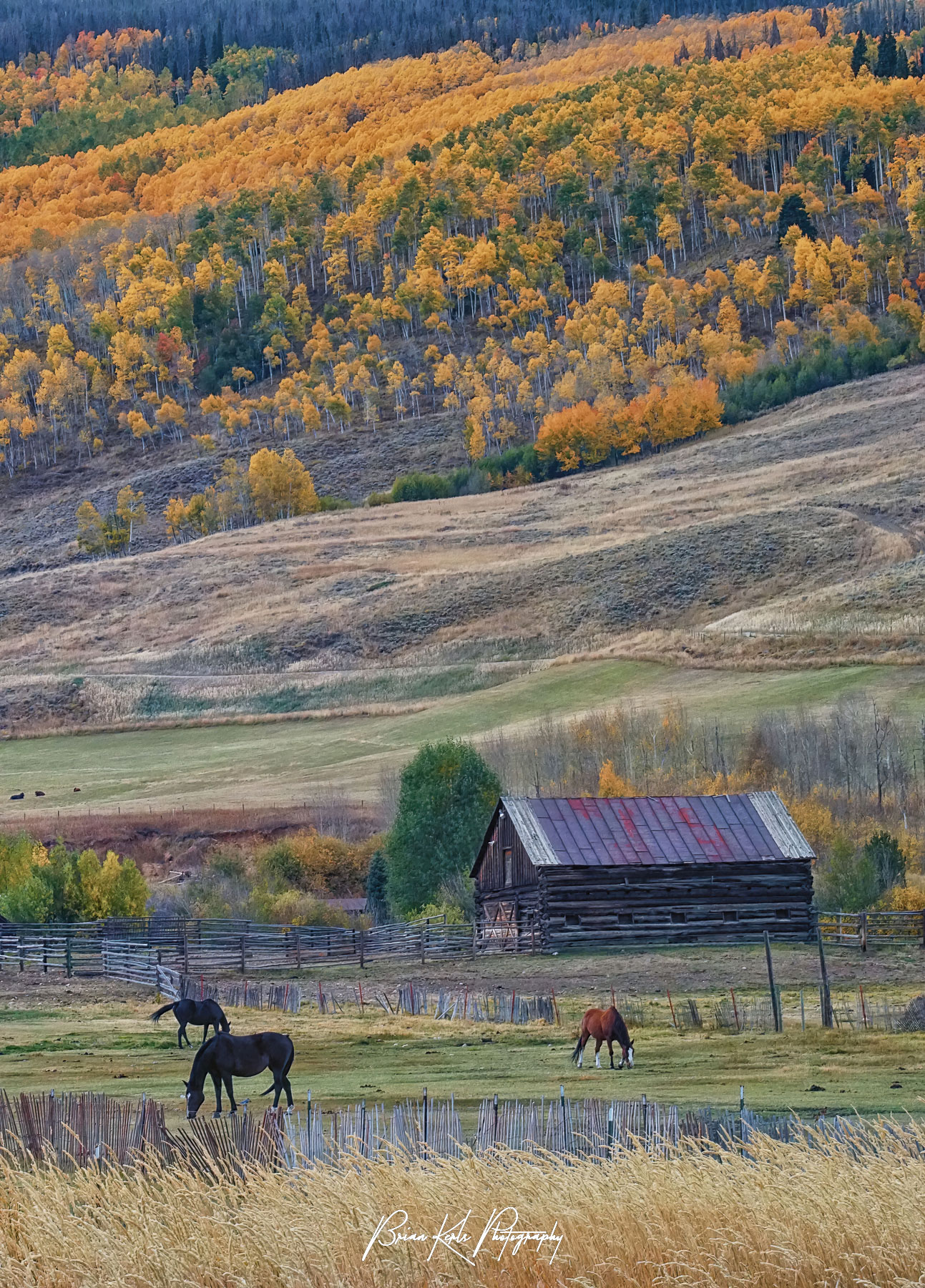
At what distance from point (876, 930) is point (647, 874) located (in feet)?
19.8

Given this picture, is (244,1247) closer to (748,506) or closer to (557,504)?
(748,506)

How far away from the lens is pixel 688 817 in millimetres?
46188

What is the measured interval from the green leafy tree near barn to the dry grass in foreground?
4349cm

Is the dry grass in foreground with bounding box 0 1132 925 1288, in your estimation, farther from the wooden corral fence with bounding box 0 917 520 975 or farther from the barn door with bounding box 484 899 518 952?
the barn door with bounding box 484 899 518 952

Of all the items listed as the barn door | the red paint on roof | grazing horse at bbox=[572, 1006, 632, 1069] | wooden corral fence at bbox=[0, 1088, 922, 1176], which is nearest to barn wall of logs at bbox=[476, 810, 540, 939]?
the barn door

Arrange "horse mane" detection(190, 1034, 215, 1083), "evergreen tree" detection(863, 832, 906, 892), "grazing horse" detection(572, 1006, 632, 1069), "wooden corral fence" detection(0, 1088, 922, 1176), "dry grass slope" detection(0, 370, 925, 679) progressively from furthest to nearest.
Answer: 1. "dry grass slope" detection(0, 370, 925, 679)
2. "evergreen tree" detection(863, 832, 906, 892)
3. "grazing horse" detection(572, 1006, 632, 1069)
4. "horse mane" detection(190, 1034, 215, 1083)
5. "wooden corral fence" detection(0, 1088, 922, 1176)

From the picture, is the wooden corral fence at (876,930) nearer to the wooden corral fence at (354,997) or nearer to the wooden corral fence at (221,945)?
the wooden corral fence at (221,945)

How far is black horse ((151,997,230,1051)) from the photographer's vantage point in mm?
23047

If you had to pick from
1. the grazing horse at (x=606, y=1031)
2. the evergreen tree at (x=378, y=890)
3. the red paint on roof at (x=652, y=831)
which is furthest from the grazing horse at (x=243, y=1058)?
the evergreen tree at (x=378, y=890)

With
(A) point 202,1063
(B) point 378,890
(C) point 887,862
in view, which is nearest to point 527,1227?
(A) point 202,1063

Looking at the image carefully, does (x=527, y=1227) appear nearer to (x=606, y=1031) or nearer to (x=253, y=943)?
(x=606, y=1031)

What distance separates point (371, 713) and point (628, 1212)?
84193mm

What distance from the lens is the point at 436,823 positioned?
57.2 m

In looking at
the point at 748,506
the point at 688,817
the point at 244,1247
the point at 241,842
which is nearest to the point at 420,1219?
the point at 244,1247
